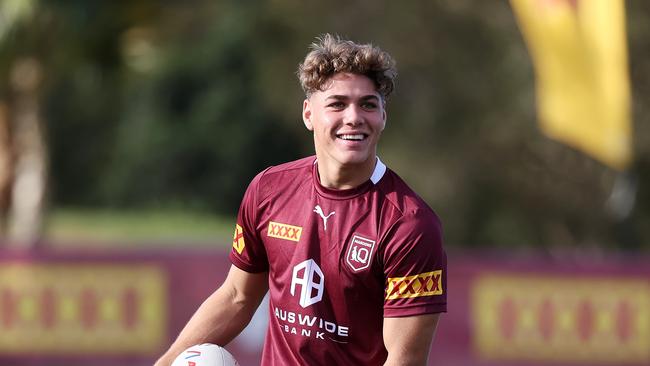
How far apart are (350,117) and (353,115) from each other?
14 millimetres

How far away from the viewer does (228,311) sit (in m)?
5.69

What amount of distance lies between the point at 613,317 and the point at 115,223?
96.6 feet

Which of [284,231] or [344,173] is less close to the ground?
[344,173]

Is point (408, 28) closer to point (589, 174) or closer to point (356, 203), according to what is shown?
point (589, 174)

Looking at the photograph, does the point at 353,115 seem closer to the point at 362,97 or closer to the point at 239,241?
the point at 362,97

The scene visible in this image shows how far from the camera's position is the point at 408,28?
24875 mm

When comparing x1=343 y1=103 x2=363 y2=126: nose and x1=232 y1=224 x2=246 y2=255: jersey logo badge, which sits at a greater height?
x1=343 y1=103 x2=363 y2=126: nose

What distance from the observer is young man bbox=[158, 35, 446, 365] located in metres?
5.10

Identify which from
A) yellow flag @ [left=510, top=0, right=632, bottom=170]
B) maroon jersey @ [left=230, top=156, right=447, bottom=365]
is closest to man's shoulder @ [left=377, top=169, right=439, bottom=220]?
maroon jersey @ [left=230, top=156, right=447, bottom=365]

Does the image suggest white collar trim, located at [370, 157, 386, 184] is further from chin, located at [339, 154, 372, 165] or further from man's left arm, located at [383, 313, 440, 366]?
man's left arm, located at [383, 313, 440, 366]

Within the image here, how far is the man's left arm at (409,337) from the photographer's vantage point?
16.7 ft

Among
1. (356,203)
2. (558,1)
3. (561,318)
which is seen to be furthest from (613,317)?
(356,203)

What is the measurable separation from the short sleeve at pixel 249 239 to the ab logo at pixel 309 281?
11.9 inches

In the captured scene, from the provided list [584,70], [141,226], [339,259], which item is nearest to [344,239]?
[339,259]
